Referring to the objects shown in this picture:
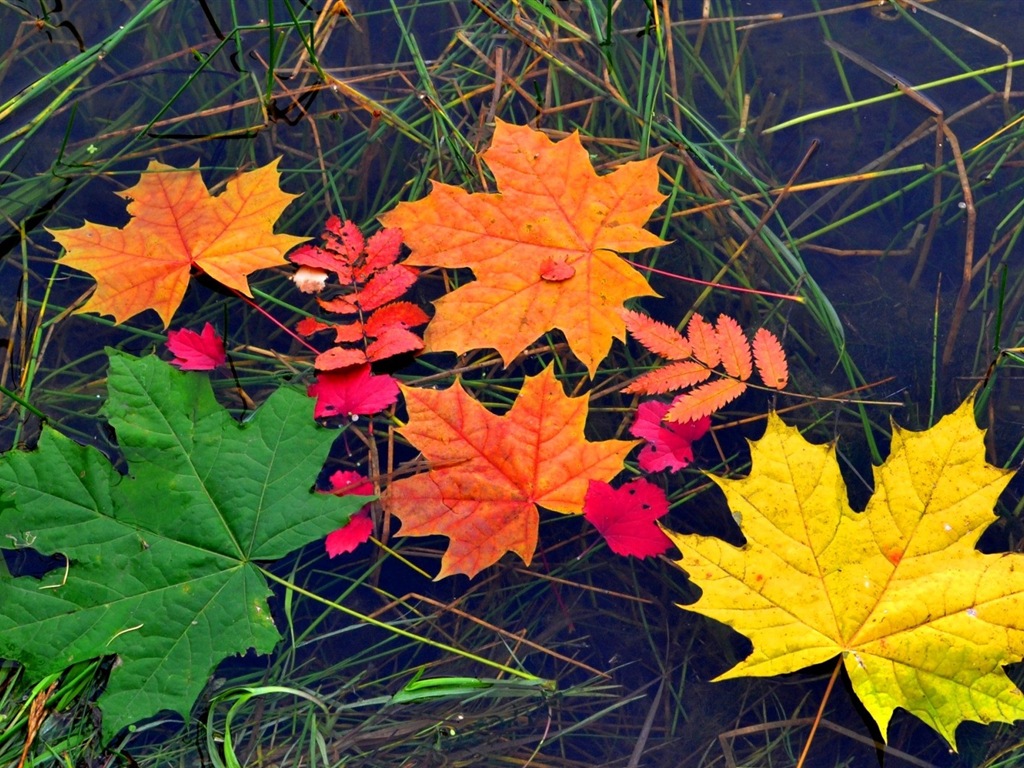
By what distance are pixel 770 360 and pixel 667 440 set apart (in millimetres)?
288

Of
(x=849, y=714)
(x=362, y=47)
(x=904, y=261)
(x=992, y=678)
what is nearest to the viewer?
(x=992, y=678)

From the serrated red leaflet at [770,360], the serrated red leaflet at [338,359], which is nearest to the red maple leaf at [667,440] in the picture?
the serrated red leaflet at [770,360]

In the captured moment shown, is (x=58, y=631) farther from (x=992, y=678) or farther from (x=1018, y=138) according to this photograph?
(x=1018, y=138)

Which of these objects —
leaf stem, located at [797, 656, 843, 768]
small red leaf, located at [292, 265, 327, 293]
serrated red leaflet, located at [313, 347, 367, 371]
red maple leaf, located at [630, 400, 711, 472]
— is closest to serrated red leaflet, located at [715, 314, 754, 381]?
red maple leaf, located at [630, 400, 711, 472]

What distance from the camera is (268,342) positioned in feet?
7.18

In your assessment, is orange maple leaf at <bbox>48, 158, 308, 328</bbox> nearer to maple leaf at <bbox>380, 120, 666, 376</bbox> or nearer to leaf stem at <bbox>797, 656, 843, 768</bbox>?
maple leaf at <bbox>380, 120, 666, 376</bbox>

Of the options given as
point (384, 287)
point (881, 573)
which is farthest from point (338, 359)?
point (881, 573)

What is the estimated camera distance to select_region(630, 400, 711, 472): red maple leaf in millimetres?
1940

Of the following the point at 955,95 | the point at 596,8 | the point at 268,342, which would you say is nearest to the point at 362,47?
the point at 596,8

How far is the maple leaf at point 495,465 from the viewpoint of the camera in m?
1.83

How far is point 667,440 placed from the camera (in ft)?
6.40

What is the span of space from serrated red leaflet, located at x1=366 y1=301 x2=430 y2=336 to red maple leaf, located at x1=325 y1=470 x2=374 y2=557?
1.12ft

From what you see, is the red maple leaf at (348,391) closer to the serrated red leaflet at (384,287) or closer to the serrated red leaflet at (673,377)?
the serrated red leaflet at (384,287)

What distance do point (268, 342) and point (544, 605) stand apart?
954 millimetres
